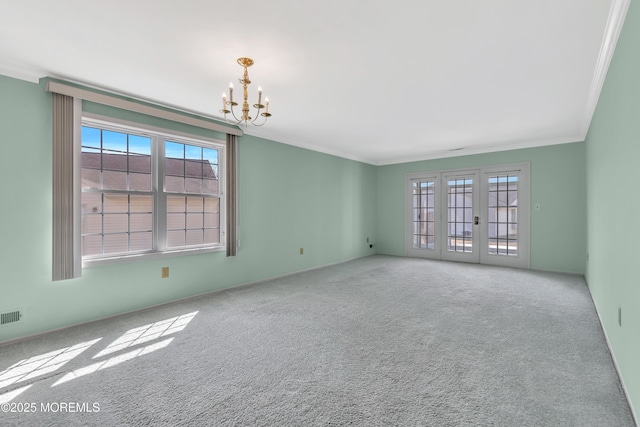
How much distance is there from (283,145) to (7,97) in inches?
136

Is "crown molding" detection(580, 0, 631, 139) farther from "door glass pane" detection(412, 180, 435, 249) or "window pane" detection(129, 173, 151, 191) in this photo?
"window pane" detection(129, 173, 151, 191)

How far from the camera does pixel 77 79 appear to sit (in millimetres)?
3062

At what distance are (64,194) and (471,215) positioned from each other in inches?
272

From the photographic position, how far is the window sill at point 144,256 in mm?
3250

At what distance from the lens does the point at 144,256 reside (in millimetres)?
3635

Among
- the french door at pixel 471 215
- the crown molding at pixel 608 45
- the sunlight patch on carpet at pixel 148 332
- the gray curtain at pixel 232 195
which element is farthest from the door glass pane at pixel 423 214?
the sunlight patch on carpet at pixel 148 332

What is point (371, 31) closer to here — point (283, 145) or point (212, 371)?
point (212, 371)

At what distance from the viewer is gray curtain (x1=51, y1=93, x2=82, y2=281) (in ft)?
9.71

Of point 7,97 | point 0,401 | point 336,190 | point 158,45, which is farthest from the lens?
point 336,190

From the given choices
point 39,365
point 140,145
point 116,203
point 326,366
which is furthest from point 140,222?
point 326,366

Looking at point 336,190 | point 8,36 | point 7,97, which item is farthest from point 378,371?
point 336,190

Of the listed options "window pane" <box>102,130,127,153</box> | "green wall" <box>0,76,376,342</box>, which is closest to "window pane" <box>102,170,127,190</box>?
"window pane" <box>102,130,127,153</box>

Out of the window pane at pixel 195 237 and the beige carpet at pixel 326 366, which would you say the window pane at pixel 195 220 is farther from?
the beige carpet at pixel 326 366

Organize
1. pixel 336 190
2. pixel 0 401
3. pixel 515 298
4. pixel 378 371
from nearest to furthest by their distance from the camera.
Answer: pixel 0 401, pixel 378 371, pixel 515 298, pixel 336 190
